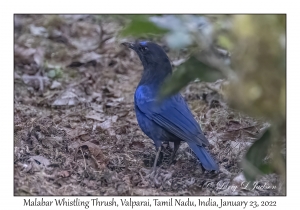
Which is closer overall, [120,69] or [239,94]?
Answer: [239,94]

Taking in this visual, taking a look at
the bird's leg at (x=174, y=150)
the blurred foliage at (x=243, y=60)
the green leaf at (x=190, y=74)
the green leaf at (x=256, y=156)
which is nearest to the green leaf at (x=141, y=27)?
the blurred foliage at (x=243, y=60)

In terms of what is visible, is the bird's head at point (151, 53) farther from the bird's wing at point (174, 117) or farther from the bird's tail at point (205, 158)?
the bird's tail at point (205, 158)

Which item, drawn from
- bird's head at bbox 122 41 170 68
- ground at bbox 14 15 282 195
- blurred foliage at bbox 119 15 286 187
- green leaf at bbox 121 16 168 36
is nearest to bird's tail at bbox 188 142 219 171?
ground at bbox 14 15 282 195

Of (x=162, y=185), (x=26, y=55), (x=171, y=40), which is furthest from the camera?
(x=26, y=55)

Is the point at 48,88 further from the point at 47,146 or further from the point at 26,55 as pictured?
the point at 47,146

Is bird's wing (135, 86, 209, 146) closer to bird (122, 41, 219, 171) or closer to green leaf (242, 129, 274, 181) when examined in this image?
bird (122, 41, 219, 171)

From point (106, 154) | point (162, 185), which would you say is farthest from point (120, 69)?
point (162, 185)
